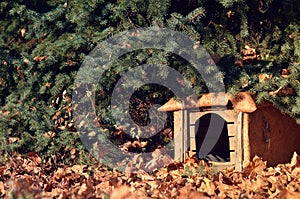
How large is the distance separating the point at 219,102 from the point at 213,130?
69 cm

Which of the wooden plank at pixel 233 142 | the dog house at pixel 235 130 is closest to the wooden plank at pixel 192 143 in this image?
the dog house at pixel 235 130

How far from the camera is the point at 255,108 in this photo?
4211mm

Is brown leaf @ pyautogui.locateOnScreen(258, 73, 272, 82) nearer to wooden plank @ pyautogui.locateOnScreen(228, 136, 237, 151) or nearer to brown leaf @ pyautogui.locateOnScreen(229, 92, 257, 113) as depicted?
brown leaf @ pyautogui.locateOnScreen(229, 92, 257, 113)

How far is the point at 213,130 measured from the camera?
5035mm

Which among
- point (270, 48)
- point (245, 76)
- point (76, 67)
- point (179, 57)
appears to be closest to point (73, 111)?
point (76, 67)

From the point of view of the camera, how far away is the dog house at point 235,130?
431 centimetres

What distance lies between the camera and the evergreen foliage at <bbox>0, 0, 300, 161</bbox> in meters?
4.67

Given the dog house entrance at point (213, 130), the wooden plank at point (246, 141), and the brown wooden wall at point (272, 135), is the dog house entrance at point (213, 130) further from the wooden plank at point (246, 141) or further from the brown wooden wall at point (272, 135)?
the wooden plank at point (246, 141)

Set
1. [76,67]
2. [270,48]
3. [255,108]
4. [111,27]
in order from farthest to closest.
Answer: [270,48] < [76,67] < [111,27] < [255,108]

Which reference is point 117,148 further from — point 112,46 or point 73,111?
point 112,46

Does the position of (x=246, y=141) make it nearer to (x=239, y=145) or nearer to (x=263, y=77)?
(x=239, y=145)

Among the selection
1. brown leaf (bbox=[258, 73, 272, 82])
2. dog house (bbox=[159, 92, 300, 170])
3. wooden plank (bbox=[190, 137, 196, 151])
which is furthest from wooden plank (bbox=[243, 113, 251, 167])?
wooden plank (bbox=[190, 137, 196, 151])

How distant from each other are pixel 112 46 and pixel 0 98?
5.42 feet

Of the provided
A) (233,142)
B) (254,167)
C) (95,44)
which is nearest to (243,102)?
(233,142)
